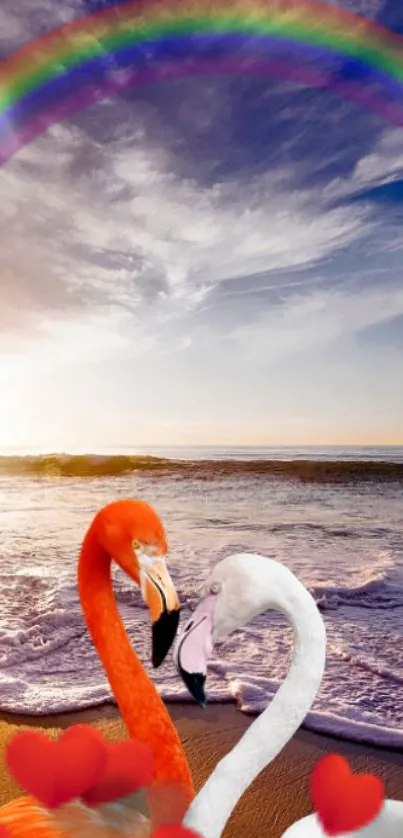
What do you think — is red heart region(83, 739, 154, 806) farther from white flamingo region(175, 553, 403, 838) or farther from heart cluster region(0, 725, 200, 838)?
white flamingo region(175, 553, 403, 838)

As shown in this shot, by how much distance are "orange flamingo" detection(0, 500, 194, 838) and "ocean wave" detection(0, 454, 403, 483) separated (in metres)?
6.16

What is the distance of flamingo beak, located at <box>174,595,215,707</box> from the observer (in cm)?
81

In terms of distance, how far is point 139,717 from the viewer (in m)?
1.03

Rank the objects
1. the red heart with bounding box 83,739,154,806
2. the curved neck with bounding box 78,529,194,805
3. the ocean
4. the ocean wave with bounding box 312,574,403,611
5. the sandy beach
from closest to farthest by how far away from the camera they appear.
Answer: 1. the red heart with bounding box 83,739,154,806
2. the curved neck with bounding box 78,529,194,805
3. the sandy beach
4. the ocean
5. the ocean wave with bounding box 312,574,403,611

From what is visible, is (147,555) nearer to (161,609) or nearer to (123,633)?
(161,609)

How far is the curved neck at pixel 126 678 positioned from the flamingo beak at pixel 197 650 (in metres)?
0.24

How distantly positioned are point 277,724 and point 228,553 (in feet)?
10.4

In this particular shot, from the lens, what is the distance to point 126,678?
1.04 m

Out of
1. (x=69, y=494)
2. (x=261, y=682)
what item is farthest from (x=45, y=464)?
(x=261, y=682)

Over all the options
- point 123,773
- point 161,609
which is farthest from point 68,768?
point 161,609

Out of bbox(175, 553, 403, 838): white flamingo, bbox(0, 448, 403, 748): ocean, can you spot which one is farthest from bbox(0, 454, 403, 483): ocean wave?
bbox(175, 553, 403, 838): white flamingo

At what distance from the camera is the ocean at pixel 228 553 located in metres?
1.91

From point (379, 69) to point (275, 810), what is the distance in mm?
3193

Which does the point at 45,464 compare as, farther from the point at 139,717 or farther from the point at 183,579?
the point at 139,717
